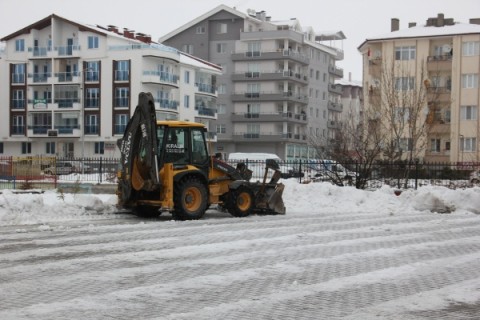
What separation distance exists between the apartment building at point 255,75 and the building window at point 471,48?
1214 inches

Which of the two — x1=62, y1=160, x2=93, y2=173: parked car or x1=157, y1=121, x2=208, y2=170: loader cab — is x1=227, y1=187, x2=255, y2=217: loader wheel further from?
x1=62, y1=160, x2=93, y2=173: parked car

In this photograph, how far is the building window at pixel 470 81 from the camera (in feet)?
197

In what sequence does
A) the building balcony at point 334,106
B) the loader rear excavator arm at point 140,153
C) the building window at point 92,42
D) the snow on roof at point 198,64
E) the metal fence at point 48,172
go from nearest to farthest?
the loader rear excavator arm at point 140,153, the metal fence at point 48,172, the building window at point 92,42, the snow on roof at point 198,64, the building balcony at point 334,106

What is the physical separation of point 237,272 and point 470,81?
185 ft

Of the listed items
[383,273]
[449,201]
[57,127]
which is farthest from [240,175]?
[57,127]

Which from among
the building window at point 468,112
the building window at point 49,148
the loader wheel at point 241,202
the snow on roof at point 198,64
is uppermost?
the snow on roof at point 198,64

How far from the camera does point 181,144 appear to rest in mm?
17031

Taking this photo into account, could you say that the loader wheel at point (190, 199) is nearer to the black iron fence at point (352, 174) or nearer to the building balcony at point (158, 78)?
the black iron fence at point (352, 174)

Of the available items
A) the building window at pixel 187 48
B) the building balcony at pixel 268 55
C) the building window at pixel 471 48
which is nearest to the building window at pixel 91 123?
the building window at pixel 187 48

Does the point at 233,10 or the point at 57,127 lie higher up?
the point at 233,10

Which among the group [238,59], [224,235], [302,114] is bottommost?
[224,235]

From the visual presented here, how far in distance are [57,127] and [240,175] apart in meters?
59.6

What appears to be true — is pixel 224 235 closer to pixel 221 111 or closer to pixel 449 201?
pixel 449 201

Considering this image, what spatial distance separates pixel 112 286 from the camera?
814 cm
